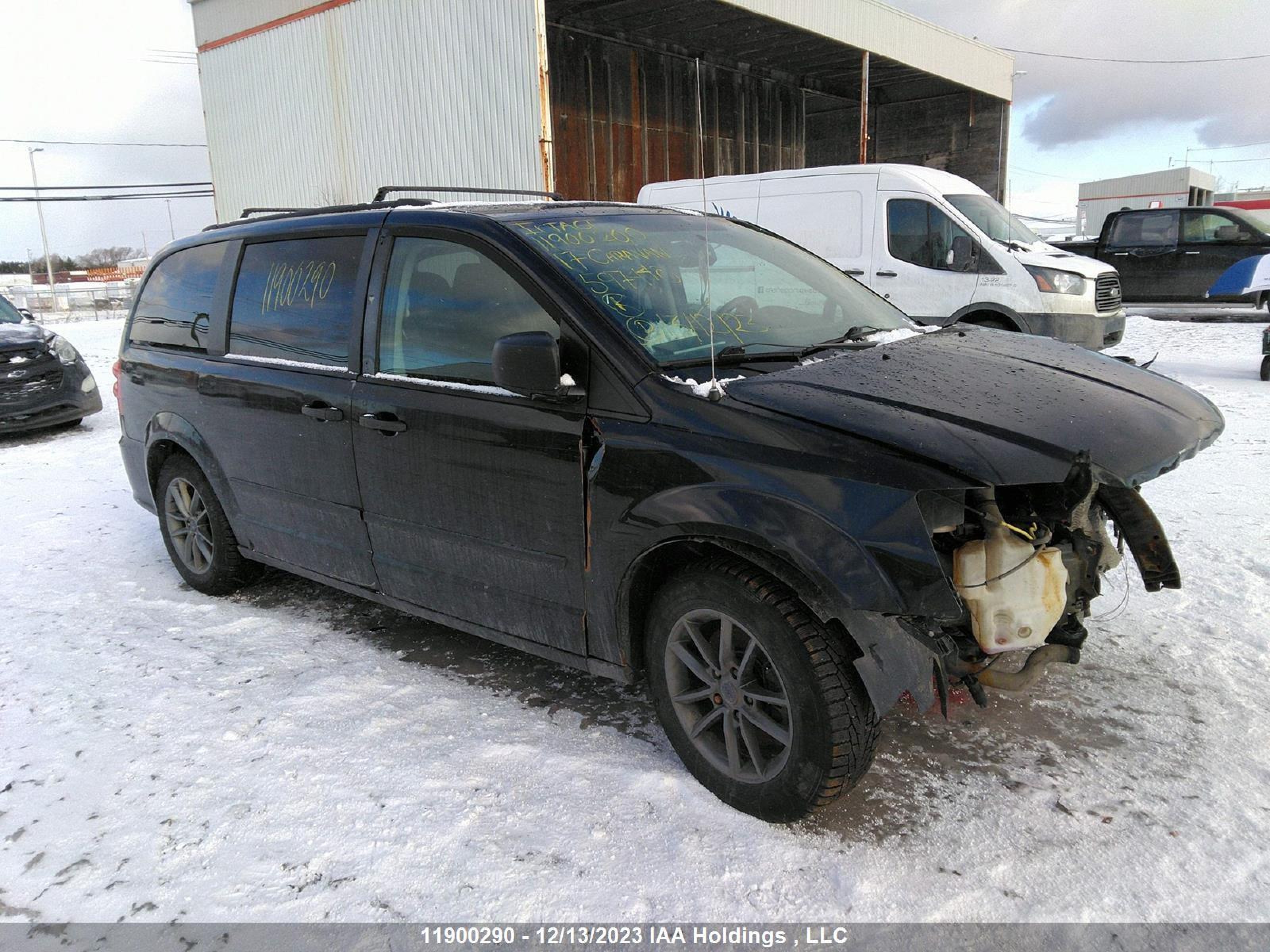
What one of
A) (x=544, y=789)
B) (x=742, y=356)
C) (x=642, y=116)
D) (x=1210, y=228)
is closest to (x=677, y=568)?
(x=742, y=356)

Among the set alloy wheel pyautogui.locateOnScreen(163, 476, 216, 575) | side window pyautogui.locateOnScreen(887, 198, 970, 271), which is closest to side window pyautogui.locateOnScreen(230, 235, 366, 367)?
alloy wheel pyautogui.locateOnScreen(163, 476, 216, 575)

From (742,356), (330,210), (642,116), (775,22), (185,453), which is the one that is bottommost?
(185,453)

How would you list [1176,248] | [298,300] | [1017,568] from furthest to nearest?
[1176,248], [298,300], [1017,568]

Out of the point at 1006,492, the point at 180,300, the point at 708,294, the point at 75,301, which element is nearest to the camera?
the point at 1006,492

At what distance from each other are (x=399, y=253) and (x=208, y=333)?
1.45m

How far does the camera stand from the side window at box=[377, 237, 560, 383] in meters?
3.07

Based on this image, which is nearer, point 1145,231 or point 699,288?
point 699,288

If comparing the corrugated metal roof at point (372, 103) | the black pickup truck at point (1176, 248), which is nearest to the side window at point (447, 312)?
the corrugated metal roof at point (372, 103)

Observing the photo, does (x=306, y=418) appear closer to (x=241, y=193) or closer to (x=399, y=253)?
(x=399, y=253)

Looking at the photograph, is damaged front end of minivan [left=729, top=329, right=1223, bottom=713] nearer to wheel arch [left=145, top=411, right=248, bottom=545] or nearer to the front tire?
the front tire

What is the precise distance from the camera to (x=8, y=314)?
10164mm

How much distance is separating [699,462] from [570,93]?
699 inches

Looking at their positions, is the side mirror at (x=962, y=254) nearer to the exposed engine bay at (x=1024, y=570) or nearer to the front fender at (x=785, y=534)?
the exposed engine bay at (x=1024, y=570)

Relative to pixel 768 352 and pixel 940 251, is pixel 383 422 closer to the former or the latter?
pixel 768 352
